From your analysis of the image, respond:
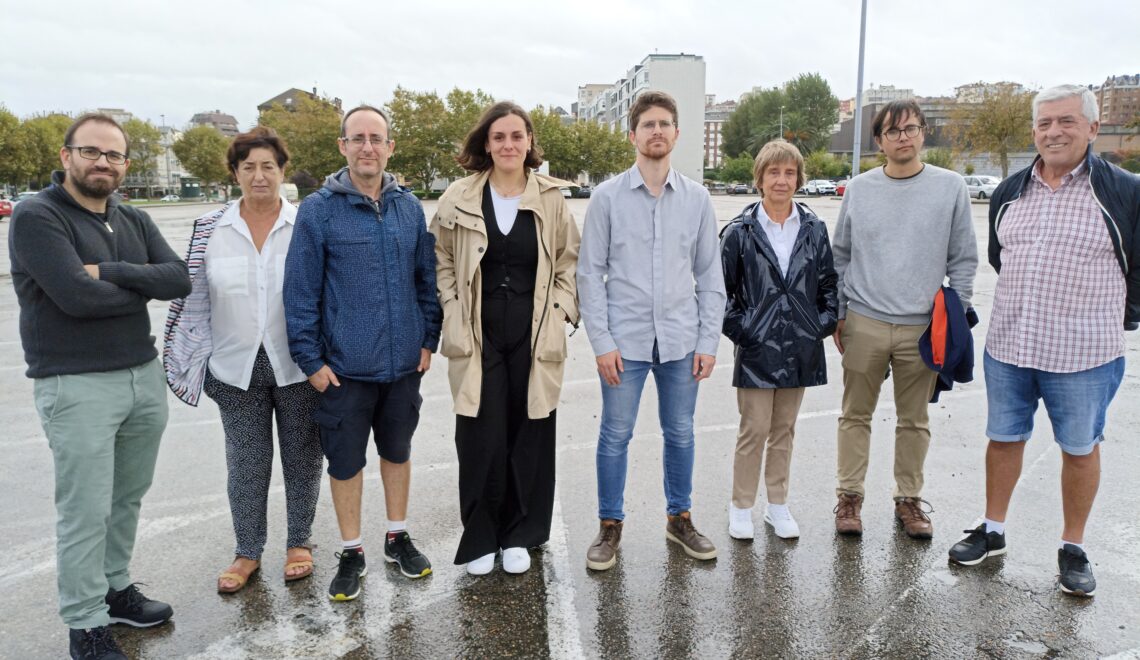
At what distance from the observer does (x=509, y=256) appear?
139 inches

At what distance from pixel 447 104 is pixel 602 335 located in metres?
60.2

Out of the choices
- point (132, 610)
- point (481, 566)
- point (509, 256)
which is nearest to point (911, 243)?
point (509, 256)

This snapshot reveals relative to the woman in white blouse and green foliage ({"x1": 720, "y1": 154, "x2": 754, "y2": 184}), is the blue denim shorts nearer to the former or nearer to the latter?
the woman in white blouse

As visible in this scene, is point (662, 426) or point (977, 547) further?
point (662, 426)

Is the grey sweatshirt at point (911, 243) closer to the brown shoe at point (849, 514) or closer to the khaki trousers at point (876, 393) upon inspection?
the khaki trousers at point (876, 393)

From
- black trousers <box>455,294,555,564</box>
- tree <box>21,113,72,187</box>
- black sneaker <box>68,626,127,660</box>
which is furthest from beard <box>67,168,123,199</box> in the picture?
tree <box>21,113,72,187</box>

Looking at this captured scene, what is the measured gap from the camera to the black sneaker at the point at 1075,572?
3.40 metres

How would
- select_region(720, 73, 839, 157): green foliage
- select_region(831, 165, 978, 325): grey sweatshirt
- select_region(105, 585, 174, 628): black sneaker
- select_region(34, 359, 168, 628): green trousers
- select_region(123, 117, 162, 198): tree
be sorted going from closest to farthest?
select_region(34, 359, 168, 628): green trousers < select_region(105, 585, 174, 628): black sneaker < select_region(831, 165, 978, 325): grey sweatshirt < select_region(123, 117, 162, 198): tree < select_region(720, 73, 839, 157): green foliage

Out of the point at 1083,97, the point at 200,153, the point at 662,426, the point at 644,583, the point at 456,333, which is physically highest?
the point at 200,153

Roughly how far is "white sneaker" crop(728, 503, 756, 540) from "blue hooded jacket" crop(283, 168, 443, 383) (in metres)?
1.89

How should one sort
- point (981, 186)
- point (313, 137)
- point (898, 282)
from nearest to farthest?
1. point (898, 282)
2. point (981, 186)
3. point (313, 137)

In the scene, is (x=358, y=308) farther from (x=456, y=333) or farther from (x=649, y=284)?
(x=649, y=284)

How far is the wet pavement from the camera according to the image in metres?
3.07

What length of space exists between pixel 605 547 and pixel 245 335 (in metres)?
1.98
